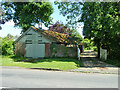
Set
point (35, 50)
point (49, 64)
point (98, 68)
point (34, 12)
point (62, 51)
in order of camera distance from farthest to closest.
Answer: point (34, 12), point (35, 50), point (62, 51), point (49, 64), point (98, 68)

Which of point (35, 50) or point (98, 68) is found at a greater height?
point (35, 50)

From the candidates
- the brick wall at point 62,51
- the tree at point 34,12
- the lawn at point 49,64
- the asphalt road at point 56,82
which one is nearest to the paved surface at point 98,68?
the lawn at point 49,64

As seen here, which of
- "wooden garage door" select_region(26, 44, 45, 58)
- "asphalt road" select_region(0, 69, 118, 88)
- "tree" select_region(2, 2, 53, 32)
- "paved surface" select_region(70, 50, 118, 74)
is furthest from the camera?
"tree" select_region(2, 2, 53, 32)

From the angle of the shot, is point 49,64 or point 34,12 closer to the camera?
point 49,64

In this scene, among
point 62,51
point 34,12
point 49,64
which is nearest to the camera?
point 49,64

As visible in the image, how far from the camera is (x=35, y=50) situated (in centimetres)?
1938

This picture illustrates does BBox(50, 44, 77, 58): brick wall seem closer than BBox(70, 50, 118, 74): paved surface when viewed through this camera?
No

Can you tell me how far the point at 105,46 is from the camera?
58.8 feet

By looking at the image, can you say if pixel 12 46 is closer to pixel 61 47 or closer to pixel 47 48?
pixel 47 48

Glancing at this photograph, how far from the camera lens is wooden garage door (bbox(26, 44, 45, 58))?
19.1 meters

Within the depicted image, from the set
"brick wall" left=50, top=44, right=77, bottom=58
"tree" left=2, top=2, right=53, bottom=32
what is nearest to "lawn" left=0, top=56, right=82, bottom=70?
"brick wall" left=50, top=44, right=77, bottom=58

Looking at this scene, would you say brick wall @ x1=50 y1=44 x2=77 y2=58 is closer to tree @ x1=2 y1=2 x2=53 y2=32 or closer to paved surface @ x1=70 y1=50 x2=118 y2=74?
paved surface @ x1=70 y1=50 x2=118 y2=74

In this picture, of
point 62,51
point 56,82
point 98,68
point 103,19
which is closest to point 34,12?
point 62,51

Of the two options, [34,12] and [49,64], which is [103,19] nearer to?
[49,64]
